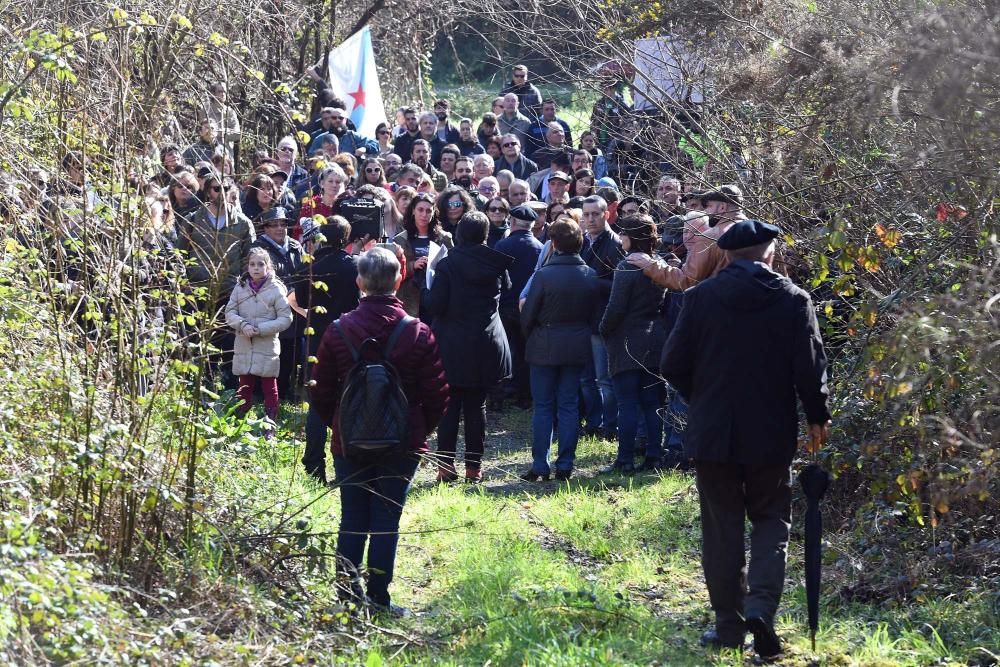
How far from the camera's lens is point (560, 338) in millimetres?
10383

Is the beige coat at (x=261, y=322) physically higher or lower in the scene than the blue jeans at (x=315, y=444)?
A: higher

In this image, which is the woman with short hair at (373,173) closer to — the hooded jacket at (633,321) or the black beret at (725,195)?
the hooded jacket at (633,321)

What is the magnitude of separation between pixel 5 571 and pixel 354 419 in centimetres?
235

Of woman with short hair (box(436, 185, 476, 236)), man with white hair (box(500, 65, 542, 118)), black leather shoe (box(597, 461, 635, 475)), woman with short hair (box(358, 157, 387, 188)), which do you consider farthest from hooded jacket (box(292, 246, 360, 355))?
man with white hair (box(500, 65, 542, 118))

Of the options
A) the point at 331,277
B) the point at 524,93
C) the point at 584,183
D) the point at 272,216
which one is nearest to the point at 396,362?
the point at 331,277

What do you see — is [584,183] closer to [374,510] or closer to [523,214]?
[523,214]

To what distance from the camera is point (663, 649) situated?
6.45m

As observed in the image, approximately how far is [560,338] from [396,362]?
3.73m

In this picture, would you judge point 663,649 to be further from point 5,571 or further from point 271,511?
point 5,571

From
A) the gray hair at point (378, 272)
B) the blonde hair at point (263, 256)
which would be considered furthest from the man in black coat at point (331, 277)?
the gray hair at point (378, 272)

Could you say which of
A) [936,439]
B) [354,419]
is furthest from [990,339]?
[354,419]

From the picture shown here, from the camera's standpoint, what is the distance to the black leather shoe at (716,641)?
6305 millimetres

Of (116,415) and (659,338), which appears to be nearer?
(116,415)

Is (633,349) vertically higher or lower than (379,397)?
higher
